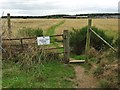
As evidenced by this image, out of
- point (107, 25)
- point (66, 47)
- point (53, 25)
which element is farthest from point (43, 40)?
point (53, 25)

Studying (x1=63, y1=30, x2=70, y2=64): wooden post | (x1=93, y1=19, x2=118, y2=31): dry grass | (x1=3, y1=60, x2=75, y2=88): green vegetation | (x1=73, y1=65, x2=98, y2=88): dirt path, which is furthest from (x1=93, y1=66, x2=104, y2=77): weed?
(x1=93, y1=19, x2=118, y2=31): dry grass

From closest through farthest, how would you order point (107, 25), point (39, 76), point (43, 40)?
point (39, 76) < point (43, 40) < point (107, 25)

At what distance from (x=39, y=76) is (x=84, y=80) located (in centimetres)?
136

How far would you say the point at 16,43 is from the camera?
1485 centimetres

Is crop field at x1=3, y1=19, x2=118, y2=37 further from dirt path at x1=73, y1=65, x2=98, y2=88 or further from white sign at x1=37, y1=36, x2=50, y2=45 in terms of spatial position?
dirt path at x1=73, y1=65, x2=98, y2=88

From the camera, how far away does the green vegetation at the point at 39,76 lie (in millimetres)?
10445

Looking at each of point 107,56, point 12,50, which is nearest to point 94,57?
point 107,56

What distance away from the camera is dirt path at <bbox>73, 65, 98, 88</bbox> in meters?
10.6

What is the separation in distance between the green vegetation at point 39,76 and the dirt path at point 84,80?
0.20 metres

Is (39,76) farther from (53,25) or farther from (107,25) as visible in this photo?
(53,25)

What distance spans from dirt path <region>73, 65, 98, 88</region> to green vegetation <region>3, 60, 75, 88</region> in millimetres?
196

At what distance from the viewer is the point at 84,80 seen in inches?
444

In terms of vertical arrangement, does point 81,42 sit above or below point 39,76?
above

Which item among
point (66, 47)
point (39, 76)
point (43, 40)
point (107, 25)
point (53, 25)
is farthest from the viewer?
point (53, 25)
